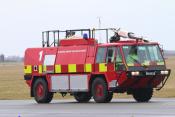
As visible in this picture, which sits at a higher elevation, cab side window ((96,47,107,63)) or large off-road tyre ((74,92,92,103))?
cab side window ((96,47,107,63))

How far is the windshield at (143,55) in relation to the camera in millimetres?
26125

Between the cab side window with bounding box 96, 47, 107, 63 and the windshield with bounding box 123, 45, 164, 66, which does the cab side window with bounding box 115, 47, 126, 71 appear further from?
the cab side window with bounding box 96, 47, 107, 63

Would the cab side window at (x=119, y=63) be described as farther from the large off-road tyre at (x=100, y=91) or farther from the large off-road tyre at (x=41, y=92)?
the large off-road tyre at (x=41, y=92)

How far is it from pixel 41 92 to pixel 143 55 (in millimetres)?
4542

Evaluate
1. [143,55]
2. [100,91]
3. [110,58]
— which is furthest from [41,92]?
[143,55]

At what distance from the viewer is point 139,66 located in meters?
26.1

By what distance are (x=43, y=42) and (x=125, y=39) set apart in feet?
13.5

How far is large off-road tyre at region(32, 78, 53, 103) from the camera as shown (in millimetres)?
28406

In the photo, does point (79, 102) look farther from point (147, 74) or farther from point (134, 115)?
point (134, 115)

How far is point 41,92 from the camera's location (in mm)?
28578

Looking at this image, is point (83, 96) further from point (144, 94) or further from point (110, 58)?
point (110, 58)

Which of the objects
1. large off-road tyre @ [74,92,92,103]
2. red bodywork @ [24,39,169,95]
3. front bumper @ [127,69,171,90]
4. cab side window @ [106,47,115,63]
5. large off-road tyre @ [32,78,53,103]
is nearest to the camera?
front bumper @ [127,69,171,90]

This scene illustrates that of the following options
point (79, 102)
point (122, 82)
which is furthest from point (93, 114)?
point (79, 102)

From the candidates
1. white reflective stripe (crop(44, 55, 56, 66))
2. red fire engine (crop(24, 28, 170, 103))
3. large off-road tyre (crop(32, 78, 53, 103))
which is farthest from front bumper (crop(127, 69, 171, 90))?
large off-road tyre (crop(32, 78, 53, 103))
